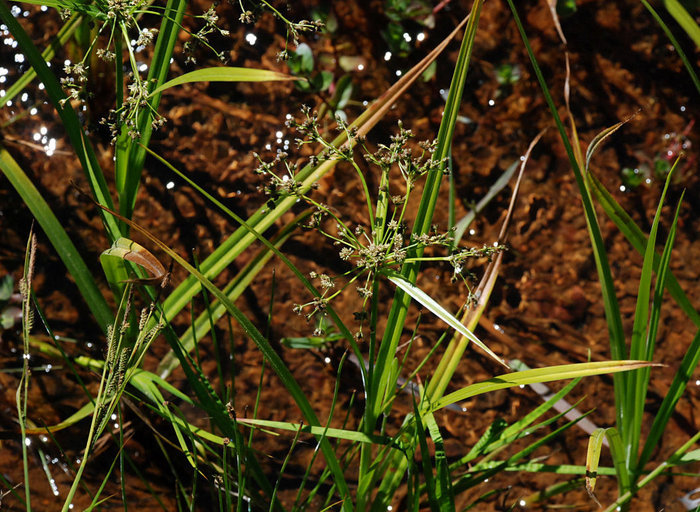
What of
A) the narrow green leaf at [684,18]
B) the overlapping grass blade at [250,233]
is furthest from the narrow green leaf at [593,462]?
the narrow green leaf at [684,18]

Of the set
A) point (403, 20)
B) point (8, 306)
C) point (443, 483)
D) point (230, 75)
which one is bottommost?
point (443, 483)

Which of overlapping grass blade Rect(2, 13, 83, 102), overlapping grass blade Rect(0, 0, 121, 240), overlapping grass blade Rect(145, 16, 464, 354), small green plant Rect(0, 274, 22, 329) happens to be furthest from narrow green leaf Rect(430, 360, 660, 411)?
overlapping grass blade Rect(2, 13, 83, 102)

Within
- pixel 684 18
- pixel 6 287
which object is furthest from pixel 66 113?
pixel 684 18

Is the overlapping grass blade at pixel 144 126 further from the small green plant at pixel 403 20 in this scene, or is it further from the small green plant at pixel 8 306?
the small green plant at pixel 403 20

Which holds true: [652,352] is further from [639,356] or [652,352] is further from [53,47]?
[53,47]

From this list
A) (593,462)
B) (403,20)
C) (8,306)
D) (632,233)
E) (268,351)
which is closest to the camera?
(268,351)

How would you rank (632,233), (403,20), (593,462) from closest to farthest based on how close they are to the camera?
(593,462) → (632,233) → (403,20)

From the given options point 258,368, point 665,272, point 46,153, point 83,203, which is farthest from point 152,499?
point 665,272

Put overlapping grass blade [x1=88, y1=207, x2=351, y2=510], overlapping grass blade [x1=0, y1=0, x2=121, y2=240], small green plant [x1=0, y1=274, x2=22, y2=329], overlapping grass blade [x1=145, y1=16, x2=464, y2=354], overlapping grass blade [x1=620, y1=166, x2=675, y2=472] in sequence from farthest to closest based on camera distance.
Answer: small green plant [x1=0, y1=274, x2=22, y2=329], overlapping grass blade [x1=145, y1=16, x2=464, y2=354], overlapping grass blade [x1=620, y1=166, x2=675, y2=472], overlapping grass blade [x1=0, y1=0, x2=121, y2=240], overlapping grass blade [x1=88, y1=207, x2=351, y2=510]

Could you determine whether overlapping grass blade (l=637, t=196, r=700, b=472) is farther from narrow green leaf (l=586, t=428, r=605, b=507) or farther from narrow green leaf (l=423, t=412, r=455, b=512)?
narrow green leaf (l=423, t=412, r=455, b=512)

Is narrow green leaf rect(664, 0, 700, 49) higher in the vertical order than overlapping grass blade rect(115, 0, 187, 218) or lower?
higher
